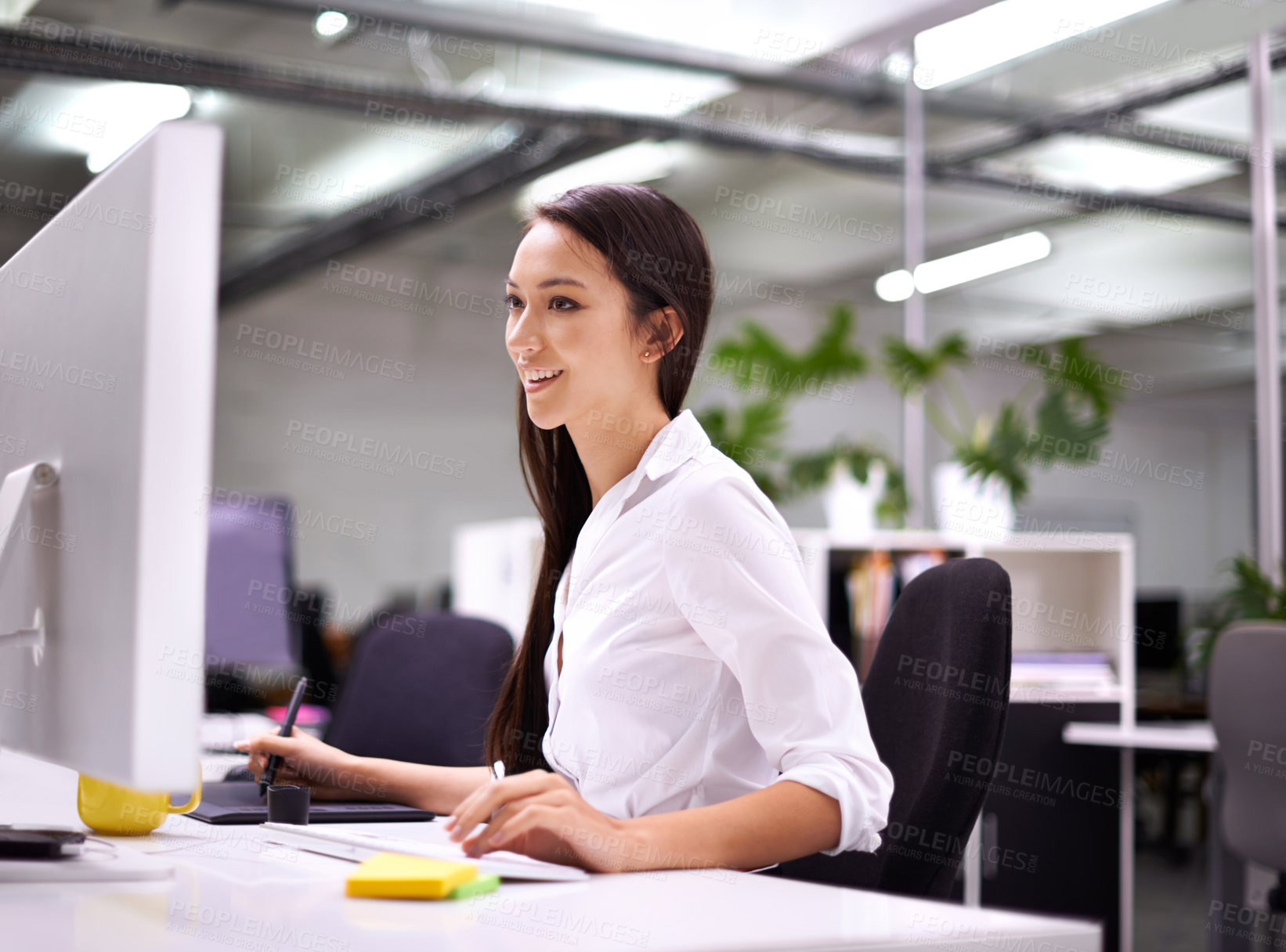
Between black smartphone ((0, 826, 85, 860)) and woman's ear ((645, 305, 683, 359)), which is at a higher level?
woman's ear ((645, 305, 683, 359))

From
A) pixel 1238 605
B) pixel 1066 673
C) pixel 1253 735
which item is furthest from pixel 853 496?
pixel 1253 735

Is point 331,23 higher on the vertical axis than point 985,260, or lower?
higher

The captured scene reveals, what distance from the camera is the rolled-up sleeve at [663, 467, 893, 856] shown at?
1.13 m

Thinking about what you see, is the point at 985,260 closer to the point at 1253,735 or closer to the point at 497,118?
the point at 497,118

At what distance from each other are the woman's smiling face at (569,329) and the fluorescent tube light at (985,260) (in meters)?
5.39

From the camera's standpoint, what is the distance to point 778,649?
1161 millimetres

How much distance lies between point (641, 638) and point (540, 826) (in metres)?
0.33

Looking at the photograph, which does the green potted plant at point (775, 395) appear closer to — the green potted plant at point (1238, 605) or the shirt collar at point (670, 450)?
the green potted plant at point (1238, 605)

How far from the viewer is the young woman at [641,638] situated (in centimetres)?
108

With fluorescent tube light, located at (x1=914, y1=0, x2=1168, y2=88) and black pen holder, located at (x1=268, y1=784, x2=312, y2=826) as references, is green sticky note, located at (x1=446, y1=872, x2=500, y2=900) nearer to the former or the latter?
black pen holder, located at (x1=268, y1=784, x2=312, y2=826)

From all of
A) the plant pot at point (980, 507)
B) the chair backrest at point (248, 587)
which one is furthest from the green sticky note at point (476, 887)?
the plant pot at point (980, 507)

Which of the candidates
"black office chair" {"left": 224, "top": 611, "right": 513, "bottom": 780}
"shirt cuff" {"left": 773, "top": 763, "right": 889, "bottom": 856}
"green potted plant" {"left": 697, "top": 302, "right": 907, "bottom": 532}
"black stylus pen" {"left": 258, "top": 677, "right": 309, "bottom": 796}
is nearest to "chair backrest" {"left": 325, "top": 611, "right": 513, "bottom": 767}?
"black office chair" {"left": 224, "top": 611, "right": 513, "bottom": 780}

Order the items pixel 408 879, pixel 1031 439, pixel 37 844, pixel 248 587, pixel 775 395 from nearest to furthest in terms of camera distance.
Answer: pixel 408 879
pixel 37 844
pixel 248 587
pixel 1031 439
pixel 775 395

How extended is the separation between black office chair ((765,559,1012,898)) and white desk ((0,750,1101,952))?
0.41 meters
